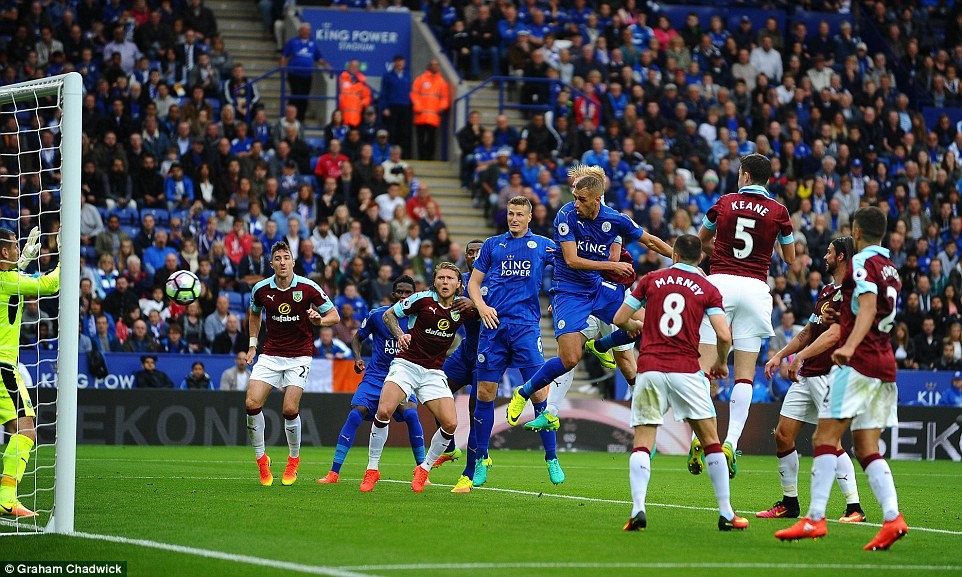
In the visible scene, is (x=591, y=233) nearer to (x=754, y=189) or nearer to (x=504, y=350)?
(x=504, y=350)

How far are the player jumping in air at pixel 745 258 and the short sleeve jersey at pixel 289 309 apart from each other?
14.4 feet

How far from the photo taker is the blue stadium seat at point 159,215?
24016mm

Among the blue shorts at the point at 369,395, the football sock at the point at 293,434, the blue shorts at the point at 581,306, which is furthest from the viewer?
the blue shorts at the point at 369,395

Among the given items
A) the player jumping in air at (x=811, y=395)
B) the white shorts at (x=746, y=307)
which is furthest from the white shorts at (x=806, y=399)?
the white shorts at (x=746, y=307)

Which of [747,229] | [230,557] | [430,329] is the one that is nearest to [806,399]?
[747,229]

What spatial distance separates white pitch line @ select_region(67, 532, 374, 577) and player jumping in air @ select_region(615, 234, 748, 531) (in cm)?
260

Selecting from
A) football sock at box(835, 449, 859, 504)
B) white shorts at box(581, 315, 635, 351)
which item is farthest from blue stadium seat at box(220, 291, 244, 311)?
football sock at box(835, 449, 859, 504)

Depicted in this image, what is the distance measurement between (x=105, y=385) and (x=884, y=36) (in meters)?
22.5

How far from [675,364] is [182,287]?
32.8 ft

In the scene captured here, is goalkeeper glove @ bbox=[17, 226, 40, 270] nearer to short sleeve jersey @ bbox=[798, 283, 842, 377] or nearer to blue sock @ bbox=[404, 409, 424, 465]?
blue sock @ bbox=[404, 409, 424, 465]

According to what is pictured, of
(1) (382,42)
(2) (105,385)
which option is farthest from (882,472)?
(1) (382,42)

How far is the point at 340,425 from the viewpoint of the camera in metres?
22.2

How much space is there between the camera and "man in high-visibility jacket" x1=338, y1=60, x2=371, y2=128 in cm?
2770

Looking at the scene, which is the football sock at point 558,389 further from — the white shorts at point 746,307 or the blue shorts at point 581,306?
the white shorts at point 746,307
